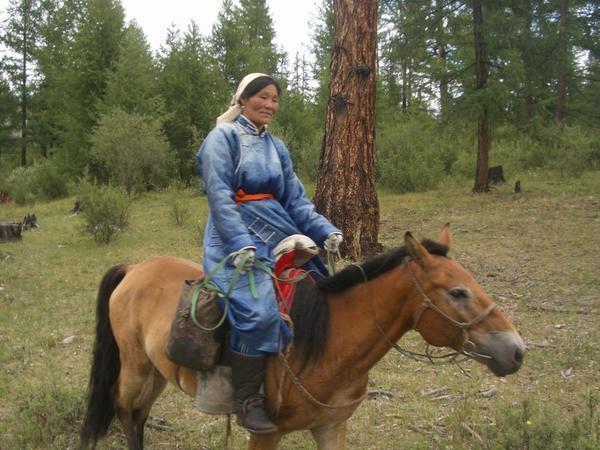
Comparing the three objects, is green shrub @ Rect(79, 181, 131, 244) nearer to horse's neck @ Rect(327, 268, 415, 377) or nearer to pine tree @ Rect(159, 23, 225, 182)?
horse's neck @ Rect(327, 268, 415, 377)

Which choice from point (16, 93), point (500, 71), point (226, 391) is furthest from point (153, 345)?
point (16, 93)

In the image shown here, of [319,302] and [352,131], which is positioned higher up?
[352,131]

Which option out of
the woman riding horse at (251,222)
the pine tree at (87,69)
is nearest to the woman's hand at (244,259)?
the woman riding horse at (251,222)

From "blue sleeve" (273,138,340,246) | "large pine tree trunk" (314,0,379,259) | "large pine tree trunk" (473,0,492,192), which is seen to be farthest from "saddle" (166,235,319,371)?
"large pine tree trunk" (473,0,492,192)

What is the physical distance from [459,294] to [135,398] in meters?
2.48

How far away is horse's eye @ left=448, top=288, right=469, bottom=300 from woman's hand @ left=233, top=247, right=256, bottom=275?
0.94 metres

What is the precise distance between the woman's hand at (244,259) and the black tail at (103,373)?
175cm

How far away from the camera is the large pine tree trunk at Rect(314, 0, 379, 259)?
823cm

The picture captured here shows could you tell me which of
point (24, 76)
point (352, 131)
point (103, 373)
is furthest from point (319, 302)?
point (24, 76)

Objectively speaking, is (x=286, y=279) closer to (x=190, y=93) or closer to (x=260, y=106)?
(x=260, y=106)

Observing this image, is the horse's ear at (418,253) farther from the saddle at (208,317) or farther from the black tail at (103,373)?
the black tail at (103,373)

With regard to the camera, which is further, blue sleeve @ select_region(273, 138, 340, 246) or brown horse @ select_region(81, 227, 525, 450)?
blue sleeve @ select_region(273, 138, 340, 246)

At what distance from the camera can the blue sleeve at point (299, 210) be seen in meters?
3.19

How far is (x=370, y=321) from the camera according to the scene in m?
2.69
